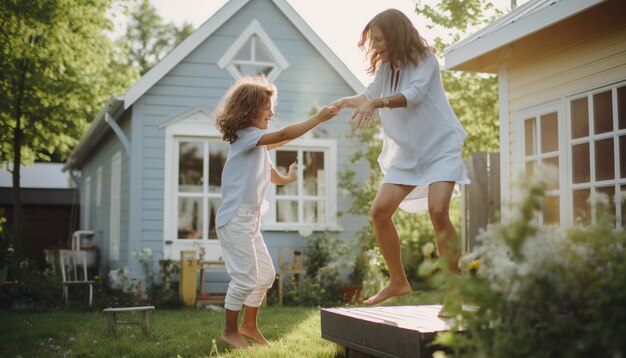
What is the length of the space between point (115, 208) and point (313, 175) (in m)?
3.91

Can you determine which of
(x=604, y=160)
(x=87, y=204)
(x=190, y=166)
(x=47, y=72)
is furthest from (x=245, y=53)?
(x=87, y=204)

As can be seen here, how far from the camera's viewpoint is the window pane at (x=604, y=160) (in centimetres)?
567

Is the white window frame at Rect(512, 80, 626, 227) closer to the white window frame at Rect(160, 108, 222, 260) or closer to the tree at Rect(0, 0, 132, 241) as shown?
the white window frame at Rect(160, 108, 222, 260)

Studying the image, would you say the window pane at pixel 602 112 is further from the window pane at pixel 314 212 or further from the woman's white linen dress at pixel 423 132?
the window pane at pixel 314 212

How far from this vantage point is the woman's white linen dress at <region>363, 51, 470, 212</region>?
403 cm

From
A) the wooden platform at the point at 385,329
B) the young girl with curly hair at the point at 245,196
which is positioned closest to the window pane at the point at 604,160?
the wooden platform at the point at 385,329

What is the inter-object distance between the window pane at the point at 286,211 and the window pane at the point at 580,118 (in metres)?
5.76

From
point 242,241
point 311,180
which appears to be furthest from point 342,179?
point 242,241

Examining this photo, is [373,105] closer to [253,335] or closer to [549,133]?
[253,335]

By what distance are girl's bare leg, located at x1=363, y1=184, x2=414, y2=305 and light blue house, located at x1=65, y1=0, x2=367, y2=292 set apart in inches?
253

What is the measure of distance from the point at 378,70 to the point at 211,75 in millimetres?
6822

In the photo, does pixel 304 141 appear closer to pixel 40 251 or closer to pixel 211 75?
pixel 211 75

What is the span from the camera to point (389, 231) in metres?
4.32

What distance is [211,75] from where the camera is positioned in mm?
11031
